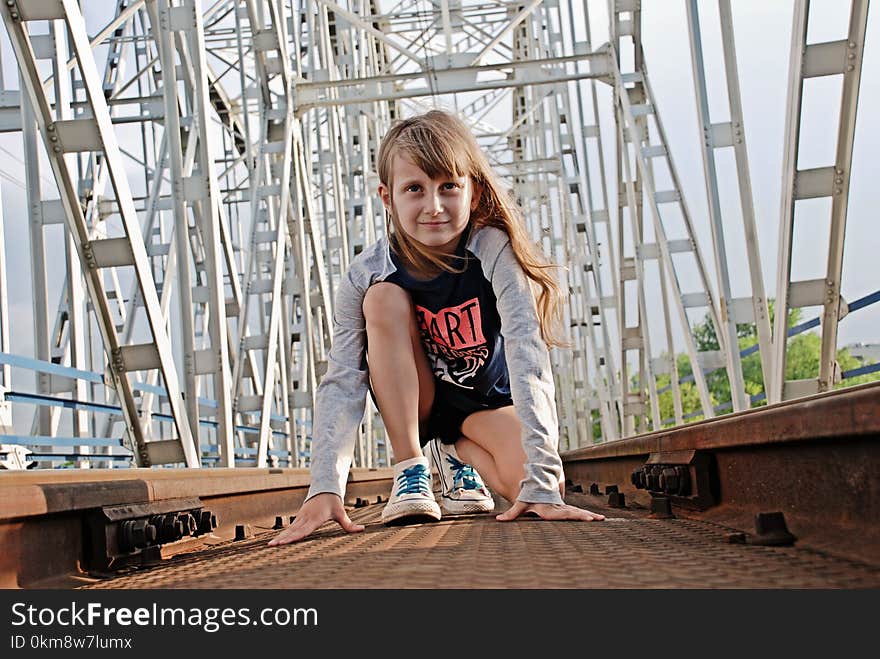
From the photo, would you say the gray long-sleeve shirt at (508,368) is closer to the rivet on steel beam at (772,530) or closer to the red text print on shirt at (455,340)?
the red text print on shirt at (455,340)

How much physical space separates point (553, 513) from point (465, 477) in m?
0.74

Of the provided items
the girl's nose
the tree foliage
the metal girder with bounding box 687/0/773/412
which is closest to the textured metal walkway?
the girl's nose

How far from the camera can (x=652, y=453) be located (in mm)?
2643

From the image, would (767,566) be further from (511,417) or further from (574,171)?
(574,171)

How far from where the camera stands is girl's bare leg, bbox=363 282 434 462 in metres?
2.33

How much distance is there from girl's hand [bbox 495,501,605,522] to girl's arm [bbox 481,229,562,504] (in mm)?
12

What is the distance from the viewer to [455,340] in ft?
8.16

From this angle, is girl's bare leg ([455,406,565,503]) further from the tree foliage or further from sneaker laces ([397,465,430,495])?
the tree foliage

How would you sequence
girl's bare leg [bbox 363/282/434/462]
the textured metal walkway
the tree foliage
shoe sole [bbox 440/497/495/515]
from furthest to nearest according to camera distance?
the tree foliage → shoe sole [bbox 440/497/495/515] → girl's bare leg [bbox 363/282/434/462] → the textured metal walkway

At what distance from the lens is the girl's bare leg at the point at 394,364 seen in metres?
2.33

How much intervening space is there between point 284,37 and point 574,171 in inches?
300

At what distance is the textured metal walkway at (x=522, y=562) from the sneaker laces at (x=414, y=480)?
0.77 feet

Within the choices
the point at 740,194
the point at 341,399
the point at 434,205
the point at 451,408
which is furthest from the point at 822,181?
the point at 341,399
